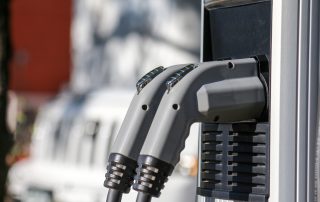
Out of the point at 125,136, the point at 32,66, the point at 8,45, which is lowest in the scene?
the point at 125,136

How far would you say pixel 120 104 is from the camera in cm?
877

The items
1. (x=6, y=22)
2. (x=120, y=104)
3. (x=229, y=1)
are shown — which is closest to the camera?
(x=229, y=1)

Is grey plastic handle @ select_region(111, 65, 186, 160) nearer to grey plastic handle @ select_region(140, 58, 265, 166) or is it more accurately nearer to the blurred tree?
grey plastic handle @ select_region(140, 58, 265, 166)

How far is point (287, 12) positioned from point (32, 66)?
49.8 ft

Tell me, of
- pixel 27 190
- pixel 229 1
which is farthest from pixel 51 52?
pixel 229 1

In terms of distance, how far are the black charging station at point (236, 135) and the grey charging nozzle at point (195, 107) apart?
4 centimetres

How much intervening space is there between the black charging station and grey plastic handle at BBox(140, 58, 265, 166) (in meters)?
0.04

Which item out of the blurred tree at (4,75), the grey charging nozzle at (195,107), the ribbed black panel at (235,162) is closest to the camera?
the grey charging nozzle at (195,107)

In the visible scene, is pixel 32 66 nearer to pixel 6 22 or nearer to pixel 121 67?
pixel 121 67

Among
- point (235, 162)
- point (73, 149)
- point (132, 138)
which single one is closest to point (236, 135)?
point (235, 162)

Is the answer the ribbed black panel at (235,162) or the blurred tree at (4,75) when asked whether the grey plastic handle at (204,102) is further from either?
the blurred tree at (4,75)

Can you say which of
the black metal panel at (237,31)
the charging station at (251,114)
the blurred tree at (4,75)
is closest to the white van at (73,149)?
the blurred tree at (4,75)

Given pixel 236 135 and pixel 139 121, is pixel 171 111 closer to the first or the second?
pixel 139 121

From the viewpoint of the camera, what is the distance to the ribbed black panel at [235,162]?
2172 mm
